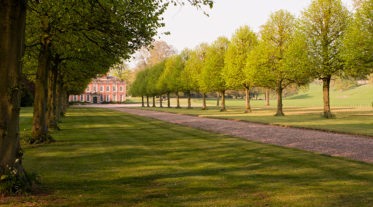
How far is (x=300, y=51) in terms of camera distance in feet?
104

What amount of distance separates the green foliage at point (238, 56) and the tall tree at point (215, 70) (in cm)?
331

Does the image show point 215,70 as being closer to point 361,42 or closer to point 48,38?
point 361,42

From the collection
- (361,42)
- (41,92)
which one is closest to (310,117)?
(361,42)

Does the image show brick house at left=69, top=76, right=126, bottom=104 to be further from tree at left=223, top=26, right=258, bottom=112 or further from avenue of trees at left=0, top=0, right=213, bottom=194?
avenue of trees at left=0, top=0, right=213, bottom=194

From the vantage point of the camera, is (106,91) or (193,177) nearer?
(193,177)

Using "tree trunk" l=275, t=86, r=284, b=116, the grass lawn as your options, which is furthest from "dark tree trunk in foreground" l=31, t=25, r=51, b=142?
"tree trunk" l=275, t=86, r=284, b=116

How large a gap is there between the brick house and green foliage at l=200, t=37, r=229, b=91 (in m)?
71.5

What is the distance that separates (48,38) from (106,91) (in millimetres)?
104727

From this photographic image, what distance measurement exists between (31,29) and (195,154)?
11.6m

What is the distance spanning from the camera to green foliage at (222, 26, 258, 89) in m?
42.5

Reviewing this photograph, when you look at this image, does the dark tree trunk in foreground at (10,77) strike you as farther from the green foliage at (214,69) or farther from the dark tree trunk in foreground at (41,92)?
the green foliage at (214,69)

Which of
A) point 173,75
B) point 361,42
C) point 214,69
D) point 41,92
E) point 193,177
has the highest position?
point 173,75

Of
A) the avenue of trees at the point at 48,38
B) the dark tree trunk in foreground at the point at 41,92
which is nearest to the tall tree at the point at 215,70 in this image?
the avenue of trees at the point at 48,38

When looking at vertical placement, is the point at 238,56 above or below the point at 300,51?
above
